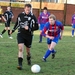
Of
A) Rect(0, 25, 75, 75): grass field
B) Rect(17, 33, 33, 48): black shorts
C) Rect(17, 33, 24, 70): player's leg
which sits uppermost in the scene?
Rect(17, 33, 33, 48): black shorts

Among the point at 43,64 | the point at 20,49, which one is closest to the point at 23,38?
the point at 20,49

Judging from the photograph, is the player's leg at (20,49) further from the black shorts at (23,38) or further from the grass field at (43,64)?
the grass field at (43,64)

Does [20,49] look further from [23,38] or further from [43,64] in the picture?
[43,64]

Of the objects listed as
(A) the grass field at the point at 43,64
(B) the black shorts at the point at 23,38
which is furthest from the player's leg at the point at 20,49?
(A) the grass field at the point at 43,64

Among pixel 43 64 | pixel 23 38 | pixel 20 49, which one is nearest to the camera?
pixel 20 49

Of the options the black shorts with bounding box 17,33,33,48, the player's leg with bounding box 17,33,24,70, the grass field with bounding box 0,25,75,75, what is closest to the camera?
the grass field with bounding box 0,25,75,75

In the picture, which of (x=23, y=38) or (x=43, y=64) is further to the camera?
(x=43, y=64)

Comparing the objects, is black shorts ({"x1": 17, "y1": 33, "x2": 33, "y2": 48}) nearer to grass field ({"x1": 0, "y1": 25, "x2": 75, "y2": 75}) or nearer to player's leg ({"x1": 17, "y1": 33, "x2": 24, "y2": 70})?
player's leg ({"x1": 17, "y1": 33, "x2": 24, "y2": 70})

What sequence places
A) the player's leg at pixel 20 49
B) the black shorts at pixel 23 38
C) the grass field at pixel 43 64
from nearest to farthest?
the grass field at pixel 43 64, the player's leg at pixel 20 49, the black shorts at pixel 23 38

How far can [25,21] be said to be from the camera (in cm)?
891

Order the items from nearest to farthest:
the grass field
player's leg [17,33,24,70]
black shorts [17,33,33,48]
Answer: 1. the grass field
2. player's leg [17,33,24,70]
3. black shorts [17,33,33,48]

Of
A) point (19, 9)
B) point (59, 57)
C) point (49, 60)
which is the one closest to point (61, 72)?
point (49, 60)

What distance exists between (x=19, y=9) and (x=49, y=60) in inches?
1087

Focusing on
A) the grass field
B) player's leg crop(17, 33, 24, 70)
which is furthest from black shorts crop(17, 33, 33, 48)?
the grass field
